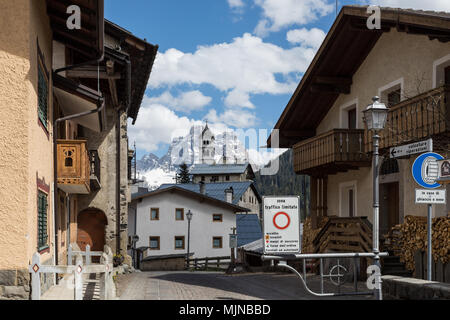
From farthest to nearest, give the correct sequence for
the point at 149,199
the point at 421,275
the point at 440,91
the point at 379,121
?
1. the point at 149,199
2. the point at 421,275
3. the point at 440,91
4. the point at 379,121

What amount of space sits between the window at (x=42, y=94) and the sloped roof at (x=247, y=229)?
143ft

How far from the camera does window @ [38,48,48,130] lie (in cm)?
1224

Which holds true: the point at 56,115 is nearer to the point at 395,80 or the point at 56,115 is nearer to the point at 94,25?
the point at 94,25

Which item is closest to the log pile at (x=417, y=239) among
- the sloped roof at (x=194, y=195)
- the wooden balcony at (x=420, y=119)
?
the wooden balcony at (x=420, y=119)

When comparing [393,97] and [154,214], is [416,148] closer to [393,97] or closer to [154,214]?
[393,97]

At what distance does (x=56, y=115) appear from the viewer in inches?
630

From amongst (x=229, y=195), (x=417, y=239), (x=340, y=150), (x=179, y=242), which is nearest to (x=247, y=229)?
(x=229, y=195)

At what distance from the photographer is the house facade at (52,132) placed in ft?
34.5

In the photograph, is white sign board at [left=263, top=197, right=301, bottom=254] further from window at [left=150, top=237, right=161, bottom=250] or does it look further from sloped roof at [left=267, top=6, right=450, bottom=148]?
window at [left=150, top=237, right=161, bottom=250]

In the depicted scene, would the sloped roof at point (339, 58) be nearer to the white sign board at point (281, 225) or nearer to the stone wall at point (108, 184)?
the stone wall at point (108, 184)
